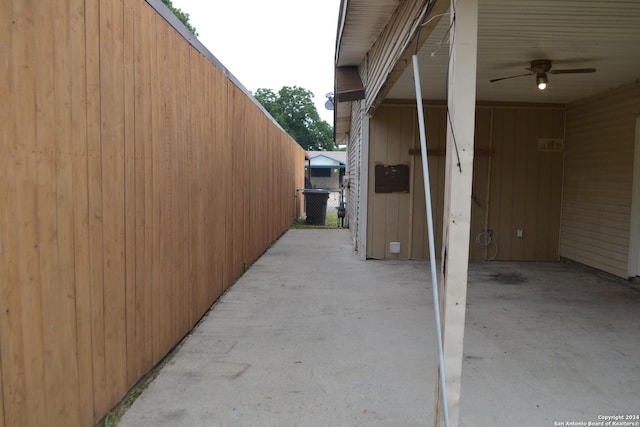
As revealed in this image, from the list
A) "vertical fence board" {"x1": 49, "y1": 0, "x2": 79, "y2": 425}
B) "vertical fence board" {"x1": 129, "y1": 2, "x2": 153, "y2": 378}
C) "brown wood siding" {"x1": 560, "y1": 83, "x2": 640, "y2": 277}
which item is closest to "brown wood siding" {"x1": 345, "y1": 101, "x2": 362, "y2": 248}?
"brown wood siding" {"x1": 560, "y1": 83, "x2": 640, "y2": 277}

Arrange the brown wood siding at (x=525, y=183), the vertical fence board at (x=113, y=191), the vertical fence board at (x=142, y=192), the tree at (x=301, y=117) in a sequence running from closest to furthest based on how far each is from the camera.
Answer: the vertical fence board at (x=113, y=191) < the vertical fence board at (x=142, y=192) < the brown wood siding at (x=525, y=183) < the tree at (x=301, y=117)

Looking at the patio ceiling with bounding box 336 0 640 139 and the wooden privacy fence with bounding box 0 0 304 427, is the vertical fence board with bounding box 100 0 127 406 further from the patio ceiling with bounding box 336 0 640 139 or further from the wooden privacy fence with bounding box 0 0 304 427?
the patio ceiling with bounding box 336 0 640 139

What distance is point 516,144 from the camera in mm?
7738

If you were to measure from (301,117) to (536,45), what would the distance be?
5028 cm

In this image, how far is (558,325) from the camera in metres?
4.27

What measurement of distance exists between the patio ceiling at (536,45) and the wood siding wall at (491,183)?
1.50ft

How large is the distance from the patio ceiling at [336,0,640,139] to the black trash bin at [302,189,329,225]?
5.91 metres

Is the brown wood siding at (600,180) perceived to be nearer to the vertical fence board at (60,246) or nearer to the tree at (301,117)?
the vertical fence board at (60,246)

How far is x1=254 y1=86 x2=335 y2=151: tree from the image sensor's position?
52.8 m

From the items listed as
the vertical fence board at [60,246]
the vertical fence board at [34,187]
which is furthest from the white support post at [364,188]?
the vertical fence board at [34,187]

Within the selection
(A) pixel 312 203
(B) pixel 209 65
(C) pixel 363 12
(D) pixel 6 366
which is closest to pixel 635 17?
(C) pixel 363 12

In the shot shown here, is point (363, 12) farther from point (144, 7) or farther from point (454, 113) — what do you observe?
point (454, 113)

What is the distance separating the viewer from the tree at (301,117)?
52.8 meters

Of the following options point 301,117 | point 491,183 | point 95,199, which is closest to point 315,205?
point 491,183
